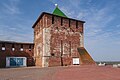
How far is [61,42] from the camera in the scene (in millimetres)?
22094

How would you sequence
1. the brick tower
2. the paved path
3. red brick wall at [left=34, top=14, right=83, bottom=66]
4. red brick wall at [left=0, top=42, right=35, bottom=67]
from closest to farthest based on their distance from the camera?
the paved path → the brick tower → red brick wall at [left=34, top=14, right=83, bottom=66] → red brick wall at [left=0, top=42, right=35, bottom=67]

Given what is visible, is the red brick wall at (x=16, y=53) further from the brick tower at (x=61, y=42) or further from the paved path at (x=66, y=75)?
the paved path at (x=66, y=75)

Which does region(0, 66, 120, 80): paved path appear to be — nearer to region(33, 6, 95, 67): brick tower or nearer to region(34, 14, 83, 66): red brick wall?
region(33, 6, 95, 67): brick tower

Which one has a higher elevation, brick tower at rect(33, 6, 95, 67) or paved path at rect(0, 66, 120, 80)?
brick tower at rect(33, 6, 95, 67)

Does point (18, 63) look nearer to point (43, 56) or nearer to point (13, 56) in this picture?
point (13, 56)

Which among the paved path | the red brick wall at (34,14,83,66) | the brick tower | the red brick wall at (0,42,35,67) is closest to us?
the paved path

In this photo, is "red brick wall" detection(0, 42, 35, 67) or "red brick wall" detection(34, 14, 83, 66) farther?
"red brick wall" detection(0, 42, 35, 67)

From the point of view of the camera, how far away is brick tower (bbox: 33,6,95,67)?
2092cm

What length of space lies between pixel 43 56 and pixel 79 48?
5967 millimetres

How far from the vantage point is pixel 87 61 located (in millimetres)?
21797

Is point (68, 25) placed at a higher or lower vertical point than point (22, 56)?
higher

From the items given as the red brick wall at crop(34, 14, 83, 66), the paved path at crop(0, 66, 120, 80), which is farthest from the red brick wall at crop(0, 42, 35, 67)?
the paved path at crop(0, 66, 120, 80)

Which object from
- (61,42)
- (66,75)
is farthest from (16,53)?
(66,75)

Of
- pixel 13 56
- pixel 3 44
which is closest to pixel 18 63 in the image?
pixel 13 56
